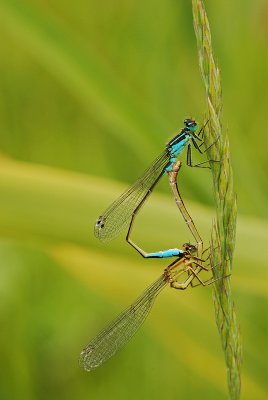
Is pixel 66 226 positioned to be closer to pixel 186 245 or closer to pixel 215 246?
pixel 186 245

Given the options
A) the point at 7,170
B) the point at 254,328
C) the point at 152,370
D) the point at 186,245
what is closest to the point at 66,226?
the point at 7,170

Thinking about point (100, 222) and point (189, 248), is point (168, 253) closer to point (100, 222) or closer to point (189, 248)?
point (189, 248)

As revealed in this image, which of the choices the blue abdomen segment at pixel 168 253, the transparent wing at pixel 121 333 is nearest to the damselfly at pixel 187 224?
the blue abdomen segment at pixel 168 253

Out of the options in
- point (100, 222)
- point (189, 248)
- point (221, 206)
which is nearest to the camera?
point (221, 206)

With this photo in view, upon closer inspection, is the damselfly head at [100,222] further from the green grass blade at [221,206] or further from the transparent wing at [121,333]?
the green grass blade at [221,206]

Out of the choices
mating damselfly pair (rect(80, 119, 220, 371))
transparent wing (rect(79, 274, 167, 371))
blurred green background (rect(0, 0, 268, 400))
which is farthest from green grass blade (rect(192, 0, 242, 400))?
transparent wing (rect(79, 274, 167, 371))

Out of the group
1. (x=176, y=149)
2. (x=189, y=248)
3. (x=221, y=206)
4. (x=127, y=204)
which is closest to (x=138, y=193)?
(x=127, y=204)
